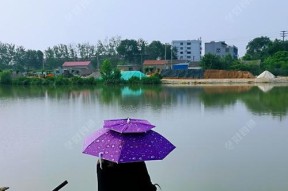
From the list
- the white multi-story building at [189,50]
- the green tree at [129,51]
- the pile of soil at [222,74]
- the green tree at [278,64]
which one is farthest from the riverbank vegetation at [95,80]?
the white multi-story building at [189,50]

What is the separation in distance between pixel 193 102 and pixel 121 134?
13111 mm

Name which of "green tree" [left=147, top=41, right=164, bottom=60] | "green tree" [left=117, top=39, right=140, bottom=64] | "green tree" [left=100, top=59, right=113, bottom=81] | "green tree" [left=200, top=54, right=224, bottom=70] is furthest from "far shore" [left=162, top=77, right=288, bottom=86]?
"green tree" [left=147, top=41, right=164, bottom=60]

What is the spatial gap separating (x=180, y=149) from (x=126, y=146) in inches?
205

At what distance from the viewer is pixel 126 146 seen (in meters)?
1.70

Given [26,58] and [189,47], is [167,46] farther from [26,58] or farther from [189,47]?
[26,58]

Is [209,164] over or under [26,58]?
under

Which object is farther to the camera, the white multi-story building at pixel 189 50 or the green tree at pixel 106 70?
the white multi-story building at pixel 189 50

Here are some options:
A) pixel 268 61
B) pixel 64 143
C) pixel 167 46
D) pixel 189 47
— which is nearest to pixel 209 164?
pixel 64 143

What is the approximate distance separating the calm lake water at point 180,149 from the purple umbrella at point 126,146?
320cm

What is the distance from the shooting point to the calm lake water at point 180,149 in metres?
5.13

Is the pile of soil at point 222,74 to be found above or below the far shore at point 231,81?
above

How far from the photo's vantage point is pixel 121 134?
5.68 feet

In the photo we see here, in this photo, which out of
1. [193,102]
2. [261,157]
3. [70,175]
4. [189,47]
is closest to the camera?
[70,175]

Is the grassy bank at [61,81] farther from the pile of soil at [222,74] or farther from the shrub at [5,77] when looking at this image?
the pile of soil at [222,74]
